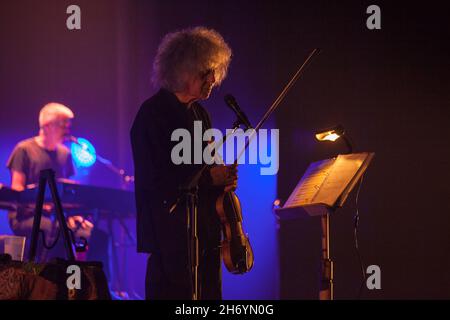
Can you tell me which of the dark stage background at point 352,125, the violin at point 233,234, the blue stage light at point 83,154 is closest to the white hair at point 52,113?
the blue stage light at point 83,154

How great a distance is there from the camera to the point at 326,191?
116 inches

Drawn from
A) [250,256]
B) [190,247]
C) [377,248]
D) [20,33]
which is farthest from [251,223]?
[20,33]

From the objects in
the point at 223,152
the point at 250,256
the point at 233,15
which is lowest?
the point at 250,256

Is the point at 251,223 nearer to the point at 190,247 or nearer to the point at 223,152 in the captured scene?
the point at 223,152

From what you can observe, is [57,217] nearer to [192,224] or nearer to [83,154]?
[192,224]

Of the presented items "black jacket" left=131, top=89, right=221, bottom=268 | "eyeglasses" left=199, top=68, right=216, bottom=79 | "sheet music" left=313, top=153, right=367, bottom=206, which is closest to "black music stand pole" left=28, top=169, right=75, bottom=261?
"black jacket" left=131, top=89, right=221, bottom=268

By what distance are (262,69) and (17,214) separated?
2339mm

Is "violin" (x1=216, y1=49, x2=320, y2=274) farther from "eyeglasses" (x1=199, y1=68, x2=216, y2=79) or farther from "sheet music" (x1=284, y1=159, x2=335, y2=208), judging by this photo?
"eyeglasses" (x1=199, y1=68, x2=216, y2=79)

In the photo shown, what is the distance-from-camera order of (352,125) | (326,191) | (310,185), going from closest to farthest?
(326,191) < (310,185) < (352,125)

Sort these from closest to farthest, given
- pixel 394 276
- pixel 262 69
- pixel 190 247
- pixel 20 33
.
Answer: pixel 190 247
pixel 394 276
pixel 262 69
pixel 20 33

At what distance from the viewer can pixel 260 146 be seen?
5.41 metres

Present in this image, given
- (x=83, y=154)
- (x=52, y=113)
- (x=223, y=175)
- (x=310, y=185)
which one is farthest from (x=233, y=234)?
(x=83, y=154)

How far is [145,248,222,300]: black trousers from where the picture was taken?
2.95 metres

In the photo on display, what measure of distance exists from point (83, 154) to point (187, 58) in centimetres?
371
